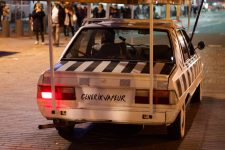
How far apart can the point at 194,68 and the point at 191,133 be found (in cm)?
123

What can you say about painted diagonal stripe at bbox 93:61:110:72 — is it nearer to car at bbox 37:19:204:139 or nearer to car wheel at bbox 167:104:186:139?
car at bbox 37:19:204:139

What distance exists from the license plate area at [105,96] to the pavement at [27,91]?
2.59 feet

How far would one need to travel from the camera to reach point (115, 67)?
6.50 m

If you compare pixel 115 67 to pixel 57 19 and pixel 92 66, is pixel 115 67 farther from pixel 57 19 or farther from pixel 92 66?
pixel 57 19

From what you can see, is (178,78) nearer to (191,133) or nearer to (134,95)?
(134,95)

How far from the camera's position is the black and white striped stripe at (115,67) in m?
6.34

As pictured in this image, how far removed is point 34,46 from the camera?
20.2 metres

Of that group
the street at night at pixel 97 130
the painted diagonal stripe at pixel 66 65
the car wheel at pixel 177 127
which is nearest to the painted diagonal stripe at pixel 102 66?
the painted diagonal stripe at pixel 66 65

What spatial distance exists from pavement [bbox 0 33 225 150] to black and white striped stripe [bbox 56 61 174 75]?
1.01 meters

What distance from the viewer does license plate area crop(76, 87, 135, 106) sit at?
6.00m

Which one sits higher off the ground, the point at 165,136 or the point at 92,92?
the point at 92,92

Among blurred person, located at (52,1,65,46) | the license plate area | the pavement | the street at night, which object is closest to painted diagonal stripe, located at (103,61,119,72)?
the license plate area

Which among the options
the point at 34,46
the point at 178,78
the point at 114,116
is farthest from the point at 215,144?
the point at 34,46

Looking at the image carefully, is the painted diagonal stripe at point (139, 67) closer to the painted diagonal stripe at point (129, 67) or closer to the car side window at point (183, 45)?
the painted diagonal stripe at point (129, 67)
